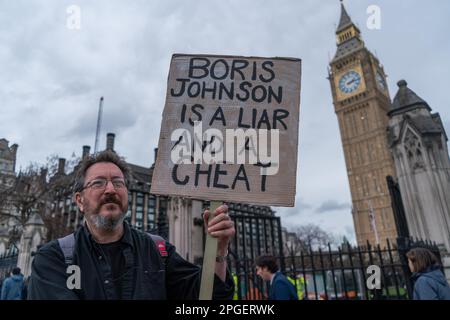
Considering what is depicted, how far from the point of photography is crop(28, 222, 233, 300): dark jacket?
1574mm

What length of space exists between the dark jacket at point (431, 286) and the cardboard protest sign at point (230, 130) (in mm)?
2712

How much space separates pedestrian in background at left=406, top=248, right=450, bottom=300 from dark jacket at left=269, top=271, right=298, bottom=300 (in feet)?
4.64

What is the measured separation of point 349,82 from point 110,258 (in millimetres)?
81394

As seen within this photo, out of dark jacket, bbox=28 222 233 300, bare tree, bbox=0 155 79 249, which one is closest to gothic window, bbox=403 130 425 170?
dark jacket, bbox=28 222 233 300

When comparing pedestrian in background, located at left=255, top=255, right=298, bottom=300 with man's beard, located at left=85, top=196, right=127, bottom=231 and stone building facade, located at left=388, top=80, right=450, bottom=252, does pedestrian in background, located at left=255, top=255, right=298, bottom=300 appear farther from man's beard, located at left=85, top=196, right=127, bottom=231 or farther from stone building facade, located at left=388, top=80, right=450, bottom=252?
stone building facade, located at left=388, top=80, right=450, bottom=252

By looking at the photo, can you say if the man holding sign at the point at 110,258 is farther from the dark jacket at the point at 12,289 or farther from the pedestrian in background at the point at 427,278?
the dark jacket at the point at 12,289

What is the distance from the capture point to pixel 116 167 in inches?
81.0

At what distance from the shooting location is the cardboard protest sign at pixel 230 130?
1.71 meters

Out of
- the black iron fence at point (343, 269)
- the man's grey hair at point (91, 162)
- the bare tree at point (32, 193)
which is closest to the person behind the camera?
the man's grey hair at point (91, 162)

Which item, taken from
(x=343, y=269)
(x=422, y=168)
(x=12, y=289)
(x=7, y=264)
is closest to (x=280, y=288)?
(x=343, y=269)

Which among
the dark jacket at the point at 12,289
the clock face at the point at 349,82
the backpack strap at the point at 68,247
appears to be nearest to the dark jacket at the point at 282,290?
the backpack strap at the point at 68,247
